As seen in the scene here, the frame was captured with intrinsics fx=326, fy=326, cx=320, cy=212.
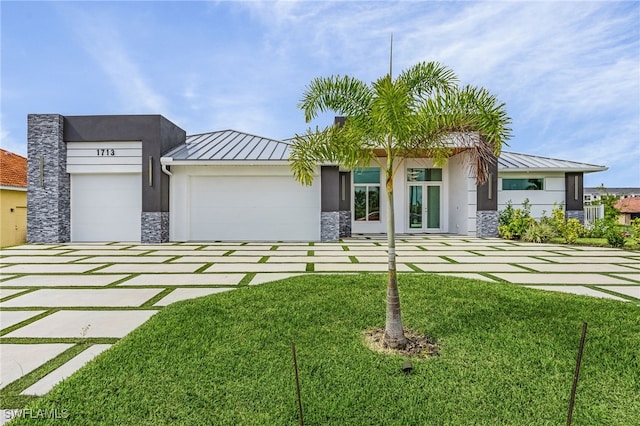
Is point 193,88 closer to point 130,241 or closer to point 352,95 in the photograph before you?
point 130,241

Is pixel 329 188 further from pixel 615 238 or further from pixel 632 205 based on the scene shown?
pixel 632 205

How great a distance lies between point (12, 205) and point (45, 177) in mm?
2258

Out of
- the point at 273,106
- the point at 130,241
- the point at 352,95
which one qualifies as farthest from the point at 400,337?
the point at 130,241

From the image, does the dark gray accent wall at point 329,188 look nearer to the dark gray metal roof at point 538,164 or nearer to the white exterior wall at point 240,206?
the white exterior wall at point 240,206

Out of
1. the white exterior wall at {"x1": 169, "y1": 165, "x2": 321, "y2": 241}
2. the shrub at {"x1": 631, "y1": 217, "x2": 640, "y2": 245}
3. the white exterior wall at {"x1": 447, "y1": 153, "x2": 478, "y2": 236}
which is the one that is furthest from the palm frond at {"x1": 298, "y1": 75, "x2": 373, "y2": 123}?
the shrub at {"x1": 631, "y1": 217, "x2": 640, "y2": 245}

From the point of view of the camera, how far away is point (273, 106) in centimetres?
1258

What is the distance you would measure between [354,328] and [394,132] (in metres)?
2.10

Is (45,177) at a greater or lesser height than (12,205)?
greater

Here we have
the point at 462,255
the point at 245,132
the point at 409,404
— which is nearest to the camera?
the point at 409,404

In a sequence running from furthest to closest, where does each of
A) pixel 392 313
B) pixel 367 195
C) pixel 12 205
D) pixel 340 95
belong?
1. pixel 367 195
2. pixel 12 205
3. pixel 340 95
4. pixel 392 313

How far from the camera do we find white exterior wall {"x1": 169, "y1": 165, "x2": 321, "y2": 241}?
491 inches

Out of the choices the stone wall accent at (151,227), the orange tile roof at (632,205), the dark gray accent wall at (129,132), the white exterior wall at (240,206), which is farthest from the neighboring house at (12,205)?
the orange tile roof at (632,205)

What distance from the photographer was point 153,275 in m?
6.45

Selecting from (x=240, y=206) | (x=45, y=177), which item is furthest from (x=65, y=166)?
(x=240, y=206)
